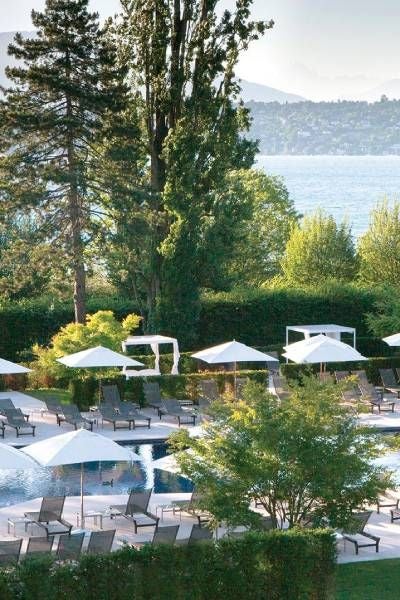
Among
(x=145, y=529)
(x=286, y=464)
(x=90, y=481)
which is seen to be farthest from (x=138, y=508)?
(x=286, y=464)

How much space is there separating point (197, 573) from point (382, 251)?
39.4m

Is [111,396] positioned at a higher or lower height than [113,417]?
higher

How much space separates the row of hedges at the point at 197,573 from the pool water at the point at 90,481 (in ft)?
23.7

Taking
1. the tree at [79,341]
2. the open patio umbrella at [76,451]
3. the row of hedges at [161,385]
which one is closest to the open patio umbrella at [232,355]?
the row of hedges at [161,385]

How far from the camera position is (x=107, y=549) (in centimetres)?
1925

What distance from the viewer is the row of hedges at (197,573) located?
16.2 metres

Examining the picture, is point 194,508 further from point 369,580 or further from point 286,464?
point 369,580

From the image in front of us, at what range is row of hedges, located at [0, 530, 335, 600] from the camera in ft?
53.2

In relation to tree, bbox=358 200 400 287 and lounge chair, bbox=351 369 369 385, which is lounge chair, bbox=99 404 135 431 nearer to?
lounge chair, bbox=351 369 369 385

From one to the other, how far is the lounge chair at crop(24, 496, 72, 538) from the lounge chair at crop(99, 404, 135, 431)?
28.8ft

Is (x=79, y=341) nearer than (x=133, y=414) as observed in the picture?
No

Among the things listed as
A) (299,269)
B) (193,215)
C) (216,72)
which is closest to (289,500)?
(193,215)

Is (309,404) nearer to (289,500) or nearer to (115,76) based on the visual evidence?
(289,500)

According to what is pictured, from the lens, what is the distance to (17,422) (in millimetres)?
30062
